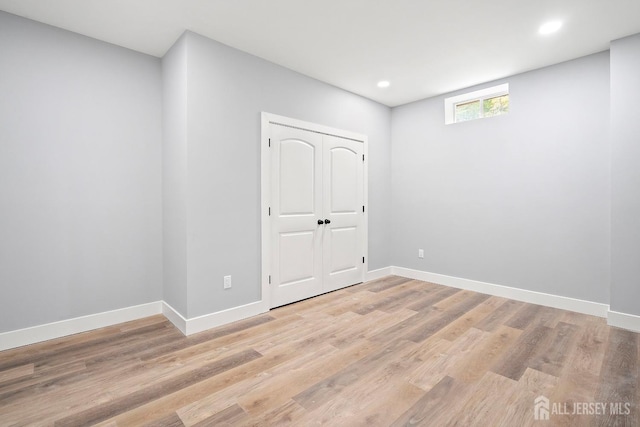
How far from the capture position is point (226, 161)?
2928 millimetres

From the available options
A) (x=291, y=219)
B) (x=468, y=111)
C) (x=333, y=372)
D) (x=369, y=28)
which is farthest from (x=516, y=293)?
(x=369, y=28)

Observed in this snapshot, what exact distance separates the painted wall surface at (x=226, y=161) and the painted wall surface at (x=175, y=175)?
8cm

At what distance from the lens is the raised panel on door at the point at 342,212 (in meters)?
3.88

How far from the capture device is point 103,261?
9.34ft

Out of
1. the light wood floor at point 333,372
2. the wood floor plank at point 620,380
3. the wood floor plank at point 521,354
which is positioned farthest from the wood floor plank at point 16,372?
the wood floor plank at point 620,380

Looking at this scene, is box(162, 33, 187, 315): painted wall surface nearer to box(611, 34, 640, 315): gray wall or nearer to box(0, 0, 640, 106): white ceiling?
box(0, 0, 640, 106): white ceiling

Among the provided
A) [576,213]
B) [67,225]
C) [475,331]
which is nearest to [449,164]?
[576,213]

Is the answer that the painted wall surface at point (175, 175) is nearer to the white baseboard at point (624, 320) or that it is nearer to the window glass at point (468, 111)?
the window glass at point (468, 111)

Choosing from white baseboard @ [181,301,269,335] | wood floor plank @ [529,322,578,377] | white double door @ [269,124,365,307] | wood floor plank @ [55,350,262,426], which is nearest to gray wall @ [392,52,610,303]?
wood floor plank @ [529,322,578,377]

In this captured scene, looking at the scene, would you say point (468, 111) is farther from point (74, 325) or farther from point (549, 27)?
point (74, 325)

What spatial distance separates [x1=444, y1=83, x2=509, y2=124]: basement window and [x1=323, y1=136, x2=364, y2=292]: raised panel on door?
1384 mm

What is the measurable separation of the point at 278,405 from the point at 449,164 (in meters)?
3.71

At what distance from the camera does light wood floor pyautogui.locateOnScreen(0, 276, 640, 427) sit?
1633mm

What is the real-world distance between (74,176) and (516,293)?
4.85 m
